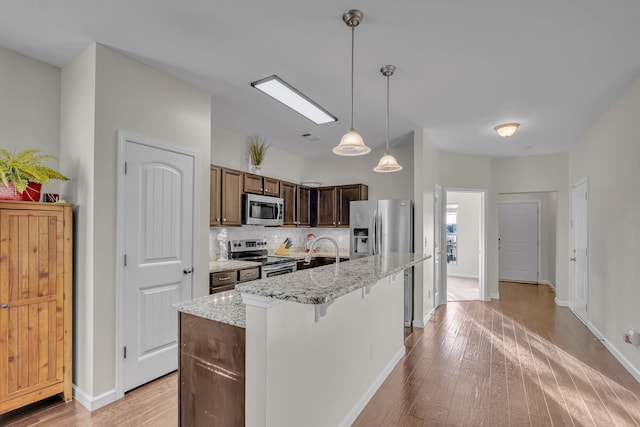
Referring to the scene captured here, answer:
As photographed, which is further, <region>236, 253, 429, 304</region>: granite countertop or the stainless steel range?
the stainless steel range

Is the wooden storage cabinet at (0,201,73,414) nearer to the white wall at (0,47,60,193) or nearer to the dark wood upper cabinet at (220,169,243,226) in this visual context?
the white wall at (0,47,60,193)

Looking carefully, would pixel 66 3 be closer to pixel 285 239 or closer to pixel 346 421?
pixel 346 421

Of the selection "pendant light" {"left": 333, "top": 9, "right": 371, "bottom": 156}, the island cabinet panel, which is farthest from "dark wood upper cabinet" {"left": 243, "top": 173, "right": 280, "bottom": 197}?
the island cabinet panel

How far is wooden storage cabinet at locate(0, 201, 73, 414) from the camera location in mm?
2125

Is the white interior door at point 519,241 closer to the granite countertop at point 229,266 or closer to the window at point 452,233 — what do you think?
the window at point 452,233

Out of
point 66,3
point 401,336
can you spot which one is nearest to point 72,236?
point 66,3

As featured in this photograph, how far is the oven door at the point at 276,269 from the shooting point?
4.09m

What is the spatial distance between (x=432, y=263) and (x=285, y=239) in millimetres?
2498

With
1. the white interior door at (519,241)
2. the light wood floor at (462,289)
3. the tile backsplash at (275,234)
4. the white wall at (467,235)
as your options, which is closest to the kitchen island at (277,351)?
the tile backsplash at (275,234)

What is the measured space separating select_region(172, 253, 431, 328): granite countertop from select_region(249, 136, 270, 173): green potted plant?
9.44 feet

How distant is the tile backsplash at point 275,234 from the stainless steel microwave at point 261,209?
1.21 ft

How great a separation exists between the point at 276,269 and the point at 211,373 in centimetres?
258

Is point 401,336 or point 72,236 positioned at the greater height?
point 72,236

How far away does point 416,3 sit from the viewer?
6.17ft
